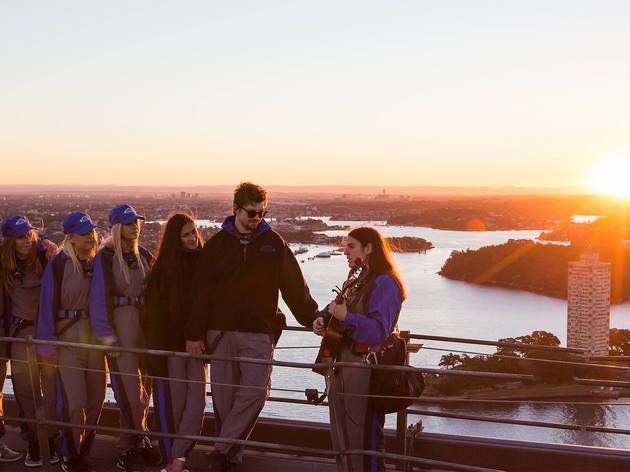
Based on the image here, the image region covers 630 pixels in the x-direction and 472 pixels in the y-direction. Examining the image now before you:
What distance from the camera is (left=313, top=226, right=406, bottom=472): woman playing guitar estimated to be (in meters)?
2.19

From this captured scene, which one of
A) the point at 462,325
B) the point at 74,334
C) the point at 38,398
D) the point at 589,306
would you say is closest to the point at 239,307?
the point at 74,334

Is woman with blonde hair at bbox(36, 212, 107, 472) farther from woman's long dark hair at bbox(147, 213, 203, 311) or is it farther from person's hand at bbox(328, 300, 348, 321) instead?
person's hand at bbox(328, 300, 348, 321)

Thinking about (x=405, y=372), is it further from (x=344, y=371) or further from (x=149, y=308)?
(x=149, y=308)

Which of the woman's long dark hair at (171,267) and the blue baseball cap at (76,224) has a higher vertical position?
the blue baseball cap at (76,224)

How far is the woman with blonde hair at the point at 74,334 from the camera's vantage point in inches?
103

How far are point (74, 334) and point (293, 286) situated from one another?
869 millimetres

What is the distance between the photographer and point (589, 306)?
39344mm

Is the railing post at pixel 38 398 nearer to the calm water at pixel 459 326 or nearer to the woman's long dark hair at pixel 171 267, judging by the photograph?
the woman's long dark hair at pixel 171 267

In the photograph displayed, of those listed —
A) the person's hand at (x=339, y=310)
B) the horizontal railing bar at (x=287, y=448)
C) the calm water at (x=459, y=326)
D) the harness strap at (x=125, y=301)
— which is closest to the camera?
the horizontal railing bar at (x=287, y=448)

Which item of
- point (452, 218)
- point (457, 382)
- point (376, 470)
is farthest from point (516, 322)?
point (452, 218)

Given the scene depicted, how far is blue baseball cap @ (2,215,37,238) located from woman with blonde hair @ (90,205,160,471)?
0.40 metres

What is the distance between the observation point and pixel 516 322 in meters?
39.5

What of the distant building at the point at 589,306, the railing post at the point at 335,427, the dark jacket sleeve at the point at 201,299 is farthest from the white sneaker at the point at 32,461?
the distant building at the point at 589,306

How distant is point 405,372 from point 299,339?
96.4 feet
